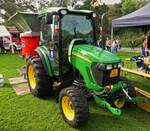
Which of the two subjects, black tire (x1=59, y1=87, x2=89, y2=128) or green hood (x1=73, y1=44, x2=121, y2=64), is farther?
green hood (x1=73, y1=44, x2=121, y2=64)

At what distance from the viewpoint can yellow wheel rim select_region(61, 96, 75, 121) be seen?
5004 millimetres

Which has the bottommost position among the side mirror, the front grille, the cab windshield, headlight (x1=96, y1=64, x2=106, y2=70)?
the front grille

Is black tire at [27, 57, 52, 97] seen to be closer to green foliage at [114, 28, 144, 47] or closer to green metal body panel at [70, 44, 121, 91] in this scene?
green metal body panel at [70, 44, 121, 91]

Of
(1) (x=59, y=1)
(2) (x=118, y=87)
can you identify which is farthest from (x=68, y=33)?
(1) (x=59, y=1)

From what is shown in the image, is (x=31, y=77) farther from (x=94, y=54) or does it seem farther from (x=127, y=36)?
(x=127, y=36)

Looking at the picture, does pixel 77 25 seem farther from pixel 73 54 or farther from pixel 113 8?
pixel 113 8

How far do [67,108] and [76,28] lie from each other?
1744 millimetres

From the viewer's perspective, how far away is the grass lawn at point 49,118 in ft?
16.2

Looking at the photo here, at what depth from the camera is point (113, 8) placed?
44531 mm

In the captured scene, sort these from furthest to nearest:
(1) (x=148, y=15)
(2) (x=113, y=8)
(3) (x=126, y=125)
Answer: (2) (x=113, y=8) < (1) (x=148, y=15) < (3) (x=126, y=125)

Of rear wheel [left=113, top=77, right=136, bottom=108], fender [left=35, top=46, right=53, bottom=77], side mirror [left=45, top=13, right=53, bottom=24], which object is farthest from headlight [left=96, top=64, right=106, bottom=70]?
fender [left=35, top=46, right=53, bottom=77]

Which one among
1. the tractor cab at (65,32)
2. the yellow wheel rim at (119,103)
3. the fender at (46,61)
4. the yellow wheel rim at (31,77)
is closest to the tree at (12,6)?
the yellow wheel rim at (31,77)

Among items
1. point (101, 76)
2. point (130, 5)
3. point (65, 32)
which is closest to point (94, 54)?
point (101, 76)

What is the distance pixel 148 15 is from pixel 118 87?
7.60 feet
